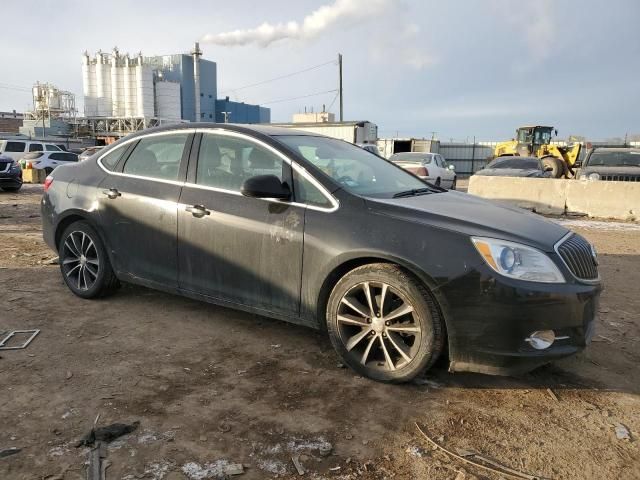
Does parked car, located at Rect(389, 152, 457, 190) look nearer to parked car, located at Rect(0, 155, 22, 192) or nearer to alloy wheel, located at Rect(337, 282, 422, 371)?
parked car, located at Rect(0, 155, 22, 192)

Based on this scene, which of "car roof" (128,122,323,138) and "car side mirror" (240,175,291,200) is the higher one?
"car roof" (128,122,323,138)

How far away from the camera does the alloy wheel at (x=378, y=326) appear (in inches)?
121

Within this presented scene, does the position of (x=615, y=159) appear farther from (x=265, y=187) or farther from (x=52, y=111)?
(x=52, y=111)

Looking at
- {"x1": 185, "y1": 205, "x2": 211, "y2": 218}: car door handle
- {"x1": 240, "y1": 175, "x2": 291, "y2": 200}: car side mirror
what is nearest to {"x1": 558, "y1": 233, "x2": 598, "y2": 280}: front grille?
{"x1": 240, "y1": 175, "x2": 291, "y2": 200}: car side mirror

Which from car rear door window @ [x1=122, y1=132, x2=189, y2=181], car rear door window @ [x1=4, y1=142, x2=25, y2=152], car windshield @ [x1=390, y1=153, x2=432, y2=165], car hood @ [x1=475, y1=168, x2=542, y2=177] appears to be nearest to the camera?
car rear door window @ [x1=122, y1=132, x2=189, y2=181]

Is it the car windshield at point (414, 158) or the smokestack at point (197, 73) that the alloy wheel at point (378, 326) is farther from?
the smokestack at point (197, 73)

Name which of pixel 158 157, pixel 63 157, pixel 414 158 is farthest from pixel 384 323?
pixel 63 157

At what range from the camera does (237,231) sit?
3.65m

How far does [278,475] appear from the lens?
2299 mm

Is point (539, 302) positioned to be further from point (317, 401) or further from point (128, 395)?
point (128, 395)

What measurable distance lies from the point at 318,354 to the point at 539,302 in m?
1.57

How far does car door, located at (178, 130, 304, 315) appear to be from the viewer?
3469 millimetres

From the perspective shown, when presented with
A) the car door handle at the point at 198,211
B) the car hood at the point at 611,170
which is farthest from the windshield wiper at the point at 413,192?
the car hood at the point at 611,170

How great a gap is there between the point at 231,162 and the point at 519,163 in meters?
13.5
